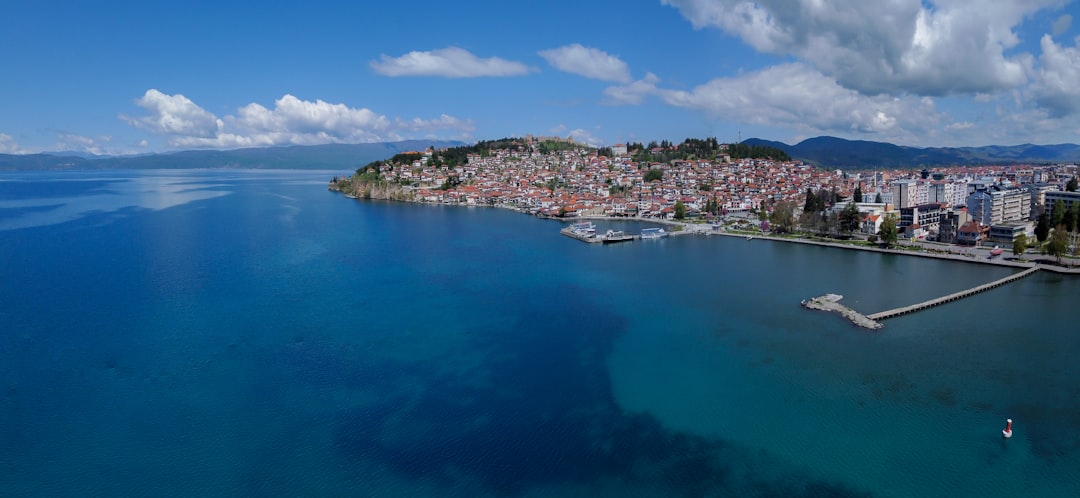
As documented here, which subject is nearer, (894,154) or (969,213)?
(969,213)

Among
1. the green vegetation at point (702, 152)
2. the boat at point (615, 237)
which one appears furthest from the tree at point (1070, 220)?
the green vegetation at point (702, 152)

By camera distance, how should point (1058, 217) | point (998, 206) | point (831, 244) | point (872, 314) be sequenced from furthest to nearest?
point (998, 206), point (831, 244), point (1058, 217), point (872, 314)

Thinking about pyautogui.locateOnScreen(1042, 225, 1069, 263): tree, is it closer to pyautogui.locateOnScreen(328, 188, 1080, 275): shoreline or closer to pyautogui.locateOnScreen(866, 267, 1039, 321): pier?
pyautogui.locateOnScreen(328, 188, 1080, 275): shoreline

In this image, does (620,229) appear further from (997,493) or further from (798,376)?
(997,493)

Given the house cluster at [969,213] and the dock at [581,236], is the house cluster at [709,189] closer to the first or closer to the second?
the house cluster at [969,213]

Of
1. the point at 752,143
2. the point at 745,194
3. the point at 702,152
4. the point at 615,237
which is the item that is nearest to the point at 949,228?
the point at 615,237

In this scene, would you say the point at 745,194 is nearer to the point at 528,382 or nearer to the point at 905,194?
the point at 905,194

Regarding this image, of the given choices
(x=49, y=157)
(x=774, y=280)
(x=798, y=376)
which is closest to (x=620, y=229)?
(x=774, y=280)
